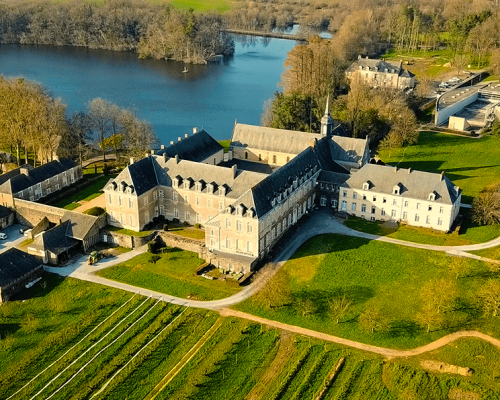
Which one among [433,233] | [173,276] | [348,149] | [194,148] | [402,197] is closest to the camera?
[173,276]

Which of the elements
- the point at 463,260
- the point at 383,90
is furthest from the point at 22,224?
the point at 383,90

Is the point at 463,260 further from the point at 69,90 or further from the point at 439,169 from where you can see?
the point at 69,90

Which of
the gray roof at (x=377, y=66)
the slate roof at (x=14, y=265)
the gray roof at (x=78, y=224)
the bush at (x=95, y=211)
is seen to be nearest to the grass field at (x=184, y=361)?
A: the slate roof at (x=14, y=265)

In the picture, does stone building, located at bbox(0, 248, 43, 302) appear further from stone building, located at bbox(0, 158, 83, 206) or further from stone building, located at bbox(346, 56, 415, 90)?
stone building, located at bbox(346, 56, 415, 90)

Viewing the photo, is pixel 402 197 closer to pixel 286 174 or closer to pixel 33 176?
pixel 286 174

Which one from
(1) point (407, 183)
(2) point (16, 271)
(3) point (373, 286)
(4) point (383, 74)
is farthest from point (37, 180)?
(4) point (383, 74)

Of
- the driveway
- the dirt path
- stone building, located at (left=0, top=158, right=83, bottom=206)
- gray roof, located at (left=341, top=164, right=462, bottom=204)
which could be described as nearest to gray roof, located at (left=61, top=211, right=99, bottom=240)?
the driveway
